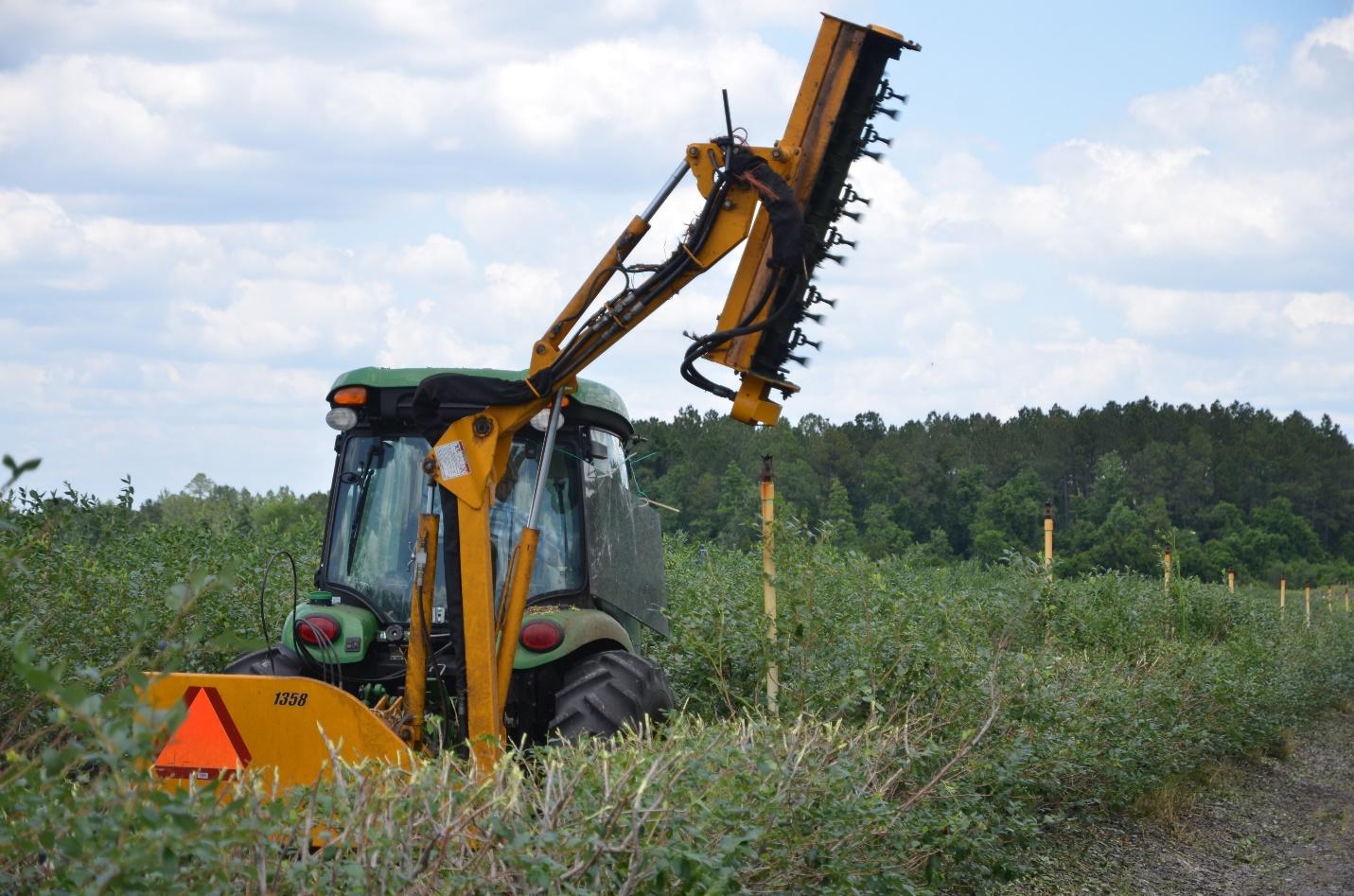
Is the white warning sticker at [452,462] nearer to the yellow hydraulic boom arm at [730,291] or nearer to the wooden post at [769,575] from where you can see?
the yellow hydraulic boom arm at [730,291]

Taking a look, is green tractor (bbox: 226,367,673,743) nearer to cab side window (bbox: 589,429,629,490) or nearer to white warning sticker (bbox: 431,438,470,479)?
cab side window (bbox: 589,429,629,490)

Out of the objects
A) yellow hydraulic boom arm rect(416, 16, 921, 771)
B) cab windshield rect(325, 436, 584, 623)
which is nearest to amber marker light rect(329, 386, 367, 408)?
cab windshield rect(325, 436, 584, 623)

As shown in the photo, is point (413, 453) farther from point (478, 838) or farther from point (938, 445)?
point (938, 445)

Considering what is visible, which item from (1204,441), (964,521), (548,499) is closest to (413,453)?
(548,499)

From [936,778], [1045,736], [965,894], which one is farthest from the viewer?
[1045,736]

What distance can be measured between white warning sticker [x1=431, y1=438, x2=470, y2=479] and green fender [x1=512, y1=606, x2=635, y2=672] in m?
0.88

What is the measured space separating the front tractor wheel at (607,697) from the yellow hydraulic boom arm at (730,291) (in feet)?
1.16

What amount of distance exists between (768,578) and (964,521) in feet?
120

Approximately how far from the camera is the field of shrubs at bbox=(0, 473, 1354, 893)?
3.46 m

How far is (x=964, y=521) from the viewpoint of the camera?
4403 cm

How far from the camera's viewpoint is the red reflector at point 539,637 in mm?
6715

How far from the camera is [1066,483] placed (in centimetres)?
5909

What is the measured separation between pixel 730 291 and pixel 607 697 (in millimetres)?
1922

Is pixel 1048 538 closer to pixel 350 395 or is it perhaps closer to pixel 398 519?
pixel 398 519
